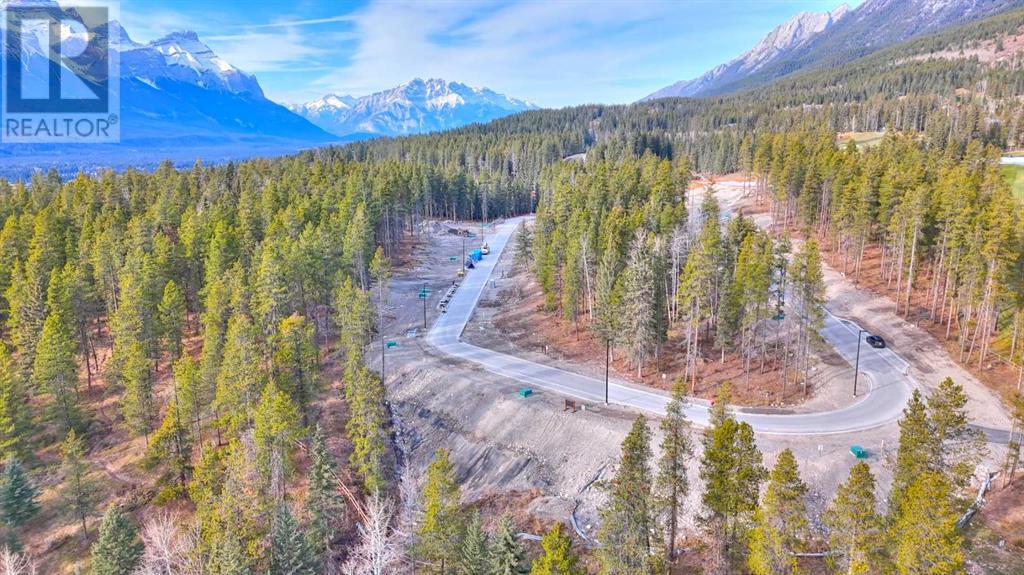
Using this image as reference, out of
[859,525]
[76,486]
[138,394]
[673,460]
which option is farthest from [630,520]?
[138,394]

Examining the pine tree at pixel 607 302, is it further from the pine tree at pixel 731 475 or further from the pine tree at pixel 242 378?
the pine tree at pixel 242 378

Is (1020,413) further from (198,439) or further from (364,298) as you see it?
(198,439)

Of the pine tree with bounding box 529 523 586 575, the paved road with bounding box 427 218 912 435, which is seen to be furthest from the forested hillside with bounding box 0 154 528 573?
the pine tree with bounding box 529 523 586 575

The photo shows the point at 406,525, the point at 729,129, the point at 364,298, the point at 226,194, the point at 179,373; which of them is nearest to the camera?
the point at 406,525

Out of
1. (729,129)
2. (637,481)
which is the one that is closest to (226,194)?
(637,481)

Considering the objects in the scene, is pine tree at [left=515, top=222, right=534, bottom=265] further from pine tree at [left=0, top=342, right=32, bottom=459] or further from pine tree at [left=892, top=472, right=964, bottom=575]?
pine tree at [left=892, top=472, right=964, bottom=575]

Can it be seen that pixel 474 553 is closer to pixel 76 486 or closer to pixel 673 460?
pixel 673 460
